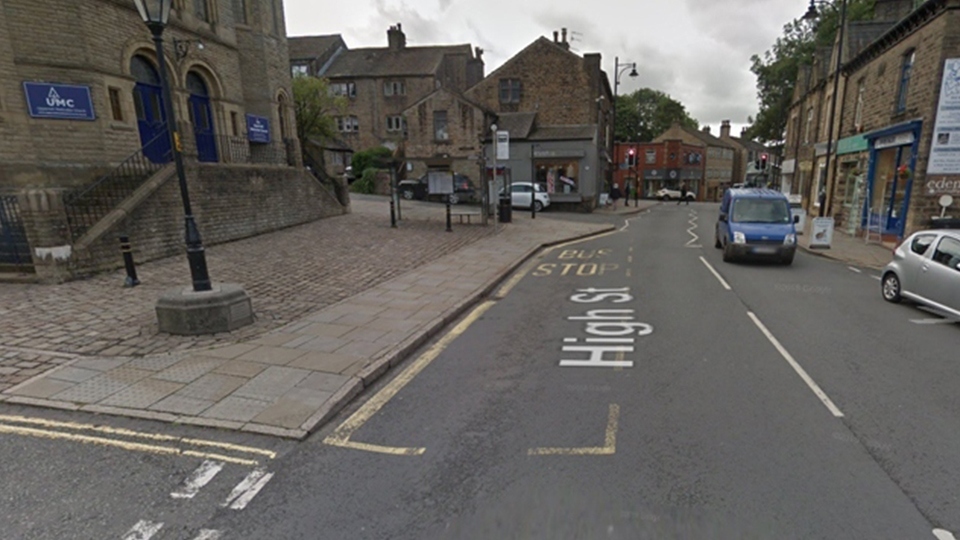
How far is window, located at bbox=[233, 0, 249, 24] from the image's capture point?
16.8 m

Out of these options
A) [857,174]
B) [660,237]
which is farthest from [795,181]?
[660,237]

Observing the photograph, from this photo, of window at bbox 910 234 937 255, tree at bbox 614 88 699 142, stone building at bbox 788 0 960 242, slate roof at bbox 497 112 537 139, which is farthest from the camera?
tree at bbox 614 88 699 142

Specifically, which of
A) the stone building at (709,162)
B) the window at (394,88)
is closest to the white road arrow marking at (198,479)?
the window at (394,88)

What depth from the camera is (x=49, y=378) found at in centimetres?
461

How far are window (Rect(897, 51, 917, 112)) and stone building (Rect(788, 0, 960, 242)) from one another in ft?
0.10

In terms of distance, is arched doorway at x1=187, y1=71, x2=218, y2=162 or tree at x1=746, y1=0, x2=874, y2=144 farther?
tree at x1=746, y1=0, x2=874, y2=144

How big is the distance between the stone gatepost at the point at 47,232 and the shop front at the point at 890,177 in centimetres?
2075

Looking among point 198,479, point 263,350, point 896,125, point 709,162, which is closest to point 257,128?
point 263,350

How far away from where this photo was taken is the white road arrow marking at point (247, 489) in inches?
118

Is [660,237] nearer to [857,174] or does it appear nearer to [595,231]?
[595,231]

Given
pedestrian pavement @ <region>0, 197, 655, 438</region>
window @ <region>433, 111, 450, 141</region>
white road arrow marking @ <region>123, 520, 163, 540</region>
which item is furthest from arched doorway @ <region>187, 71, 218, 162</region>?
window @ <region>433, 111, 450, 141</region>

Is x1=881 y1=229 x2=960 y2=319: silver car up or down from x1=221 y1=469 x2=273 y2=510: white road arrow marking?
up

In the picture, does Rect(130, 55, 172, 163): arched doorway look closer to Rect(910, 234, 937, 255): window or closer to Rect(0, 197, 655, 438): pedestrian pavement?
Rect(0, 197, 655, 438): pedestrian pavement

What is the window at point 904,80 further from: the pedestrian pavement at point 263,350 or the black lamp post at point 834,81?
the pedestrian pavement at point 263,350
